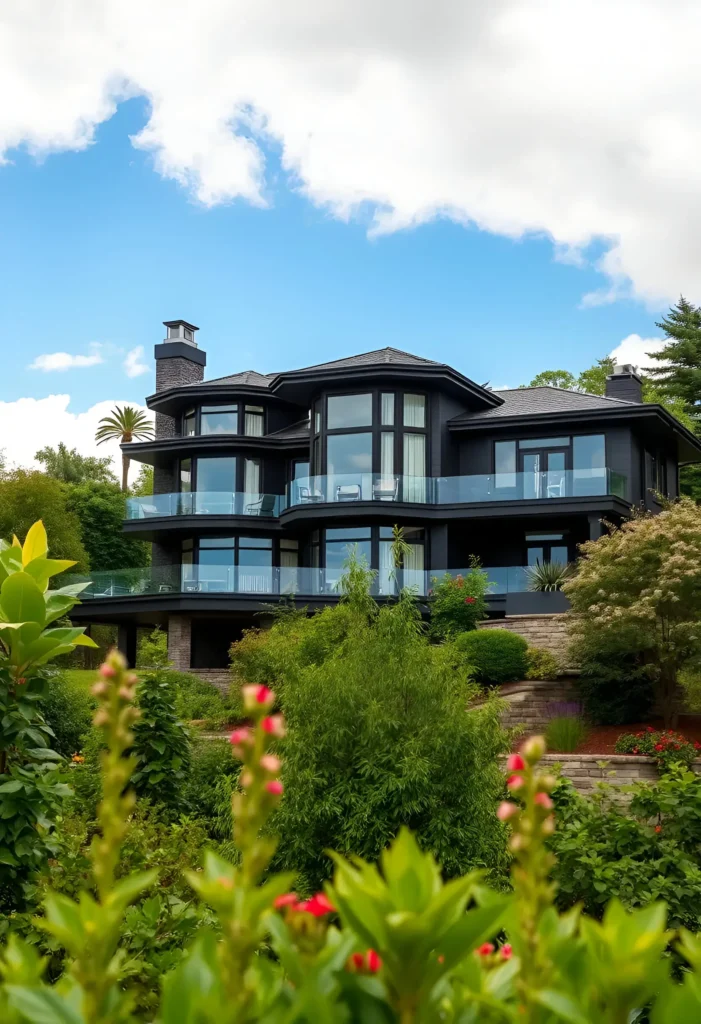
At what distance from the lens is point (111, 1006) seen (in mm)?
1748

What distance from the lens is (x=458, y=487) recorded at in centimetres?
3244

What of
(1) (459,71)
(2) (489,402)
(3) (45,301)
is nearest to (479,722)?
(1) (459,71)

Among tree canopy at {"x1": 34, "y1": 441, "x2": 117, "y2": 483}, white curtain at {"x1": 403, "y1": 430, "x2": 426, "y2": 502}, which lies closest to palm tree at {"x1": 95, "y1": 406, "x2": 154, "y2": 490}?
tree canopy at {"x1": 34, "y1": 441, "x2": 117, "y2": 483}

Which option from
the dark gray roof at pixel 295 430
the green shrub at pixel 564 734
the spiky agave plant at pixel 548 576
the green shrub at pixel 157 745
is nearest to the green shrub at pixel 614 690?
the green shrub at pixel 564 734

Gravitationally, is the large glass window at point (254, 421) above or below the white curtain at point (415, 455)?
above

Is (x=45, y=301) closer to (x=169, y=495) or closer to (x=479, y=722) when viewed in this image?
(x=169, y=495)

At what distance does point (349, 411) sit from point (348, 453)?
133cm

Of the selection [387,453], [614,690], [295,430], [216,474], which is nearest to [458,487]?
[387,453]

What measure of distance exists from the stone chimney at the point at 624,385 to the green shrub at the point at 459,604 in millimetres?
9366

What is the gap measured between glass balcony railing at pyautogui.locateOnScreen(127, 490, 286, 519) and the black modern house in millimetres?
46

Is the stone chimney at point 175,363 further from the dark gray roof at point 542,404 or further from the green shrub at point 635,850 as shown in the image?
the green shrub at point 635,850

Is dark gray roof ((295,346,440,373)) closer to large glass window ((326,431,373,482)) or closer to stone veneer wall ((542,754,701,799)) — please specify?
large glass window ((326,431,373,482))

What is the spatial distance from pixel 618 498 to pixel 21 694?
26.9 metres

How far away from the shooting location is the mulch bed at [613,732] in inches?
863
